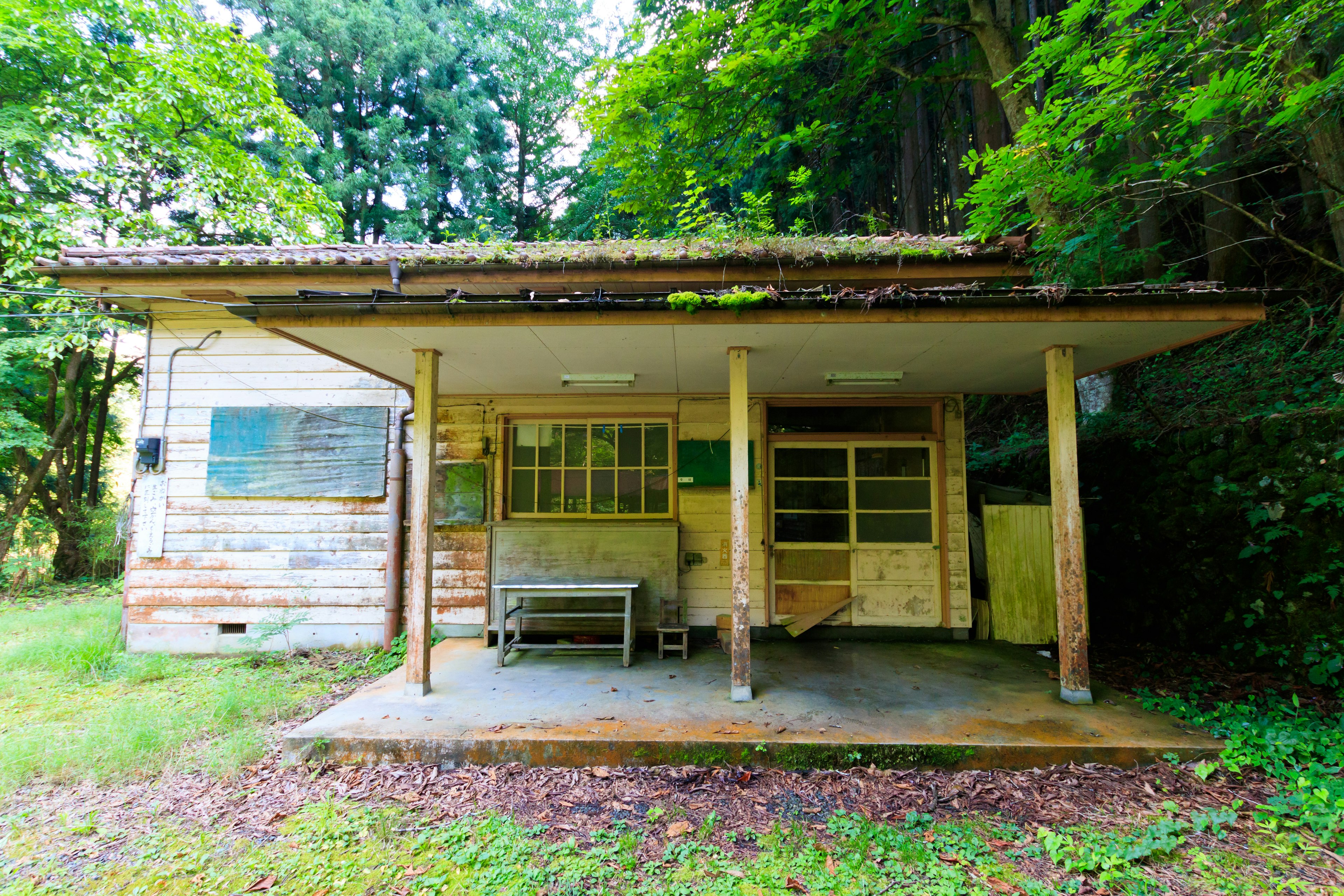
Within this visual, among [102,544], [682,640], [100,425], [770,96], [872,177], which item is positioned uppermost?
[872,177]

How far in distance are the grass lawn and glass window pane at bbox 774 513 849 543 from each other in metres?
2.59

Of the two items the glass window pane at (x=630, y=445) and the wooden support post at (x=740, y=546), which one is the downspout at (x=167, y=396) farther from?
the wooden support post at (x=740, y=546)

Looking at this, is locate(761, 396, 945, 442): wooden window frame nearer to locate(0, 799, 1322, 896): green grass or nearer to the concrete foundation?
locate(0, 799, 1322, 896): green grass

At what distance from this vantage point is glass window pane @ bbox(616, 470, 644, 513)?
557 centimetres

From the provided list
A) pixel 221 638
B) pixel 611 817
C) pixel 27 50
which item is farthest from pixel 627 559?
pixel 27 50

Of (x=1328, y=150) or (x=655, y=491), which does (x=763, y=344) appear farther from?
(x=1328, y=150)

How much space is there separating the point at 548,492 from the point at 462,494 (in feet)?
2.78

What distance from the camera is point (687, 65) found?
266 inches

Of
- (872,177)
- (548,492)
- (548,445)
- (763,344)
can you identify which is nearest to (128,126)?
(548,445)

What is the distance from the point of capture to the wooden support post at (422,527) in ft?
12.6

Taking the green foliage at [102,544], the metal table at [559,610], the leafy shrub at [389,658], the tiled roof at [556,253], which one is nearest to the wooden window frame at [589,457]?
the metal table at [559,610]

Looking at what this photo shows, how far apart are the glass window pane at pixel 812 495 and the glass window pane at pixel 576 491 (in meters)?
1.94

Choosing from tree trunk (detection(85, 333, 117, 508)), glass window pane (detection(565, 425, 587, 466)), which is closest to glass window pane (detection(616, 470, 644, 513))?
glass window pane (detection(565, 425, 587, 466))

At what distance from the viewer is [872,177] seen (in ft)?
31.7
